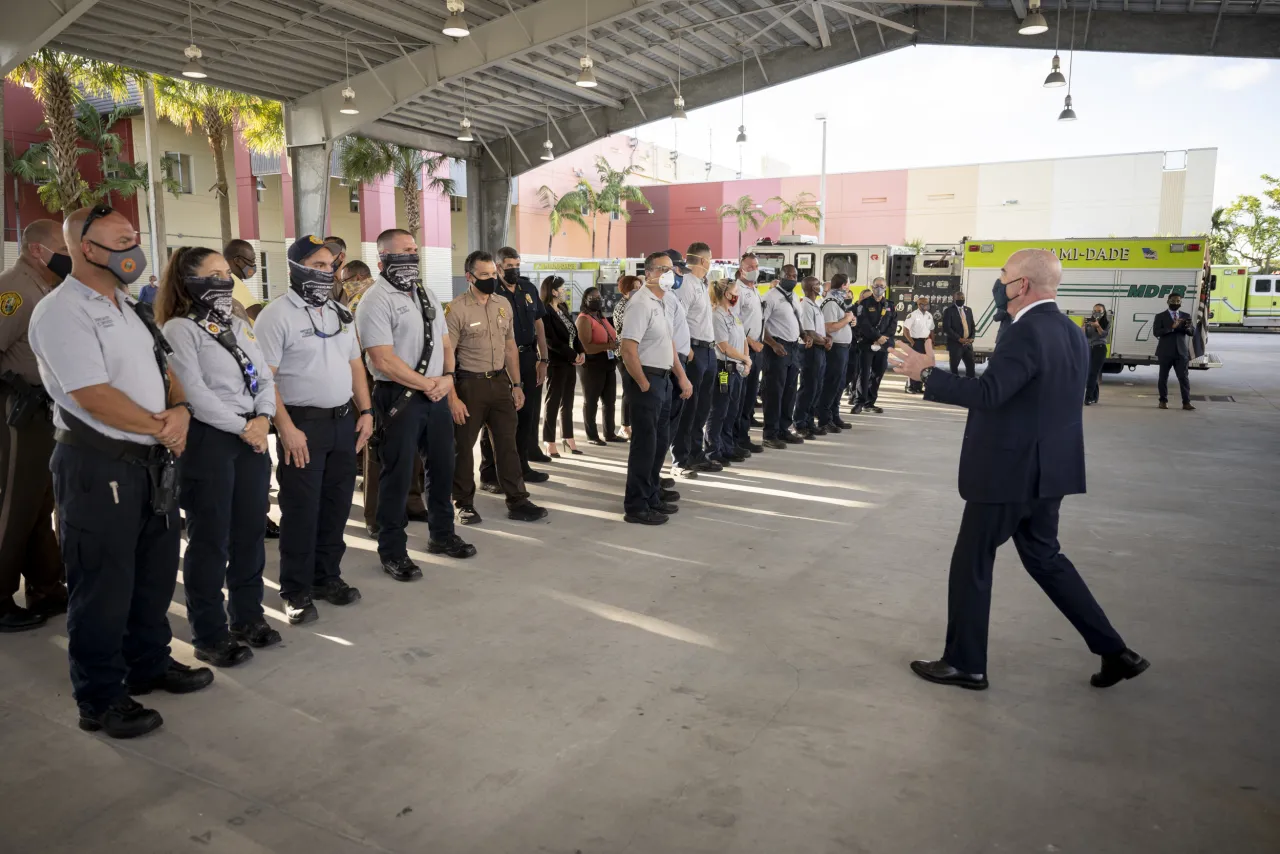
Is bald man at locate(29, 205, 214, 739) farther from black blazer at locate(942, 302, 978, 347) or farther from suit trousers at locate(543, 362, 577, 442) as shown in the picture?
black blazer at locate(942, 302, 978, 347)

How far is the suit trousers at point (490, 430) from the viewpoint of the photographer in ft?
18.9

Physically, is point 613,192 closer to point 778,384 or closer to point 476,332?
point 778,384

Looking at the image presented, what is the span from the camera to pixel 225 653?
3639 millimetres

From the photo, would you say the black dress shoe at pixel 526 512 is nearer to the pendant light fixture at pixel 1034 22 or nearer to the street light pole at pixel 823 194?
the pendant light fixture at pixel 1034 22

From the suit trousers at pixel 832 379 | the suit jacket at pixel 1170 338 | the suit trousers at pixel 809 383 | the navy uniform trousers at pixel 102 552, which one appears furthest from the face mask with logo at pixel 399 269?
the suit jacket at pixel 1170 338

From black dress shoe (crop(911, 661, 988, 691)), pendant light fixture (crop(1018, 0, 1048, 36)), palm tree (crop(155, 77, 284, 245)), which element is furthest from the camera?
palm tree (crop(155, 77, 284, 245))

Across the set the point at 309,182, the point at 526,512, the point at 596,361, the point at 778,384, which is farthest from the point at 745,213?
the point at 526,512

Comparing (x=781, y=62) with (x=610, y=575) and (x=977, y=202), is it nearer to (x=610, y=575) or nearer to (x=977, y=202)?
(x=610, y=575)

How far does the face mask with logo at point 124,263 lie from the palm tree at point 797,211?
3644 cm

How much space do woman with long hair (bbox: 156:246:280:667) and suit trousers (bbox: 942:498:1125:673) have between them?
116 inches

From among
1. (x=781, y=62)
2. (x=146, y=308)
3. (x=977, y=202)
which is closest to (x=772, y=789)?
(x=146, y=308)

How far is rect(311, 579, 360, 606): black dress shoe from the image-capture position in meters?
4.39

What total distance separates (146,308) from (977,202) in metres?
38.0

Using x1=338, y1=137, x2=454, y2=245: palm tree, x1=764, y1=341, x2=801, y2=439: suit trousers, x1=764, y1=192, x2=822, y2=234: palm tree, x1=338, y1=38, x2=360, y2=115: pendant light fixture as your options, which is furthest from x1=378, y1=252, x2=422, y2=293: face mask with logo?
x1=764, y1=192, x2=822, y2=234: palm tree
